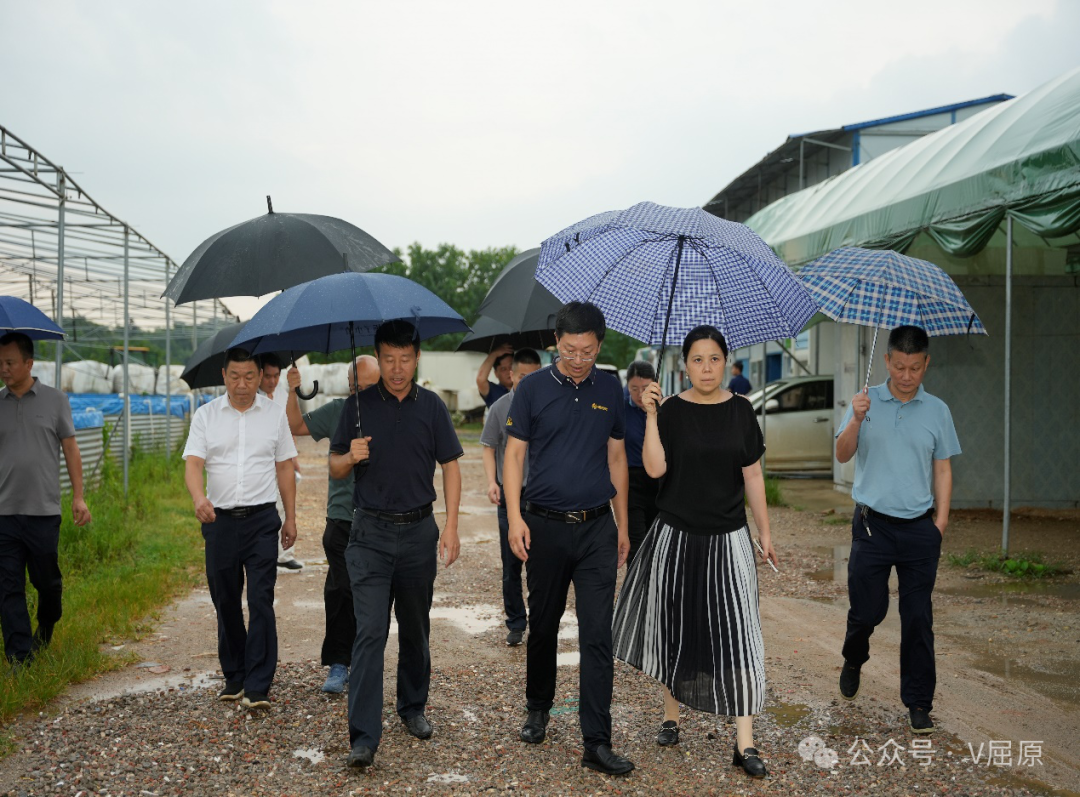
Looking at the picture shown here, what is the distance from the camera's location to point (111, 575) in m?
7.83

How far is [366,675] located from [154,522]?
7.82 meters

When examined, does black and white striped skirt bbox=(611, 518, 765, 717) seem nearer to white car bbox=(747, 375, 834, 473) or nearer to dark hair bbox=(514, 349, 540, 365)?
dark hair bbox=(514, 349, 540, 365)

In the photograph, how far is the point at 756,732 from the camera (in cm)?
446

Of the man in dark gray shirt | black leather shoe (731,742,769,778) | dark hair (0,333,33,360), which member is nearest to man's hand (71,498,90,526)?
the man in dark gray shirt

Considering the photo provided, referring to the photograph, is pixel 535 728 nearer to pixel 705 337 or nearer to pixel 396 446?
pixel 396 446

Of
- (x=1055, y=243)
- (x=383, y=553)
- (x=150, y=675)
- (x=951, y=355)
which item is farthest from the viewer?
(x=951, y=355)

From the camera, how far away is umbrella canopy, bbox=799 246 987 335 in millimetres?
4719

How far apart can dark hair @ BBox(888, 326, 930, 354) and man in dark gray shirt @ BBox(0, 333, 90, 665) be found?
4.52 metres

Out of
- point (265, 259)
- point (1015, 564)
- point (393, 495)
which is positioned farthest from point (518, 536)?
point (1015, 564)

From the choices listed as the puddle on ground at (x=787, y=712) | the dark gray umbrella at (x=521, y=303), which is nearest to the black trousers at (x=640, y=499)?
the dark gray umbrella at (x=521, y=303)

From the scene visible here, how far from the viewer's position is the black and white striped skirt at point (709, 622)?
4.01 m

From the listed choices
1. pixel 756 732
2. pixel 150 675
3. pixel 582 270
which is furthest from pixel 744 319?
pixel 150 675

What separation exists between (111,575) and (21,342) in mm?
3223

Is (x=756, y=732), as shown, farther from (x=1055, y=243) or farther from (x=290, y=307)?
(x=1055, y=243)
